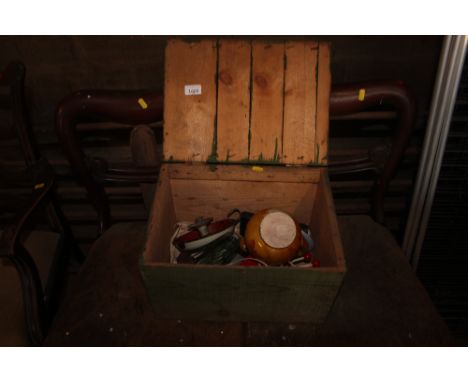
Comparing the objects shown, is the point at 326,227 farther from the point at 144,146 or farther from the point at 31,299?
the point at 31,299

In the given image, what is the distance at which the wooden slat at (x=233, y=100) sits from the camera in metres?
1.28

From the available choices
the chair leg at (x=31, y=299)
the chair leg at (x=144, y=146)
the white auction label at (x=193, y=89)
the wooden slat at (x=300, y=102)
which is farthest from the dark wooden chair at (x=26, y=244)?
the wooden slat at (x=300, y=102)

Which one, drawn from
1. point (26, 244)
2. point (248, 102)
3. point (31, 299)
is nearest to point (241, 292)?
point (248, 102)

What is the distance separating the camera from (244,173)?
1326 millimetres

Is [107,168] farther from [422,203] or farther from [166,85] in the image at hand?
[422,203]

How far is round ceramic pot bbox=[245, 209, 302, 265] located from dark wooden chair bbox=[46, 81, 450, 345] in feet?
0.77

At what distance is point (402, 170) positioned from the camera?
2.05 meters

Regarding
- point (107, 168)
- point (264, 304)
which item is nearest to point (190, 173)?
point (107, 168)

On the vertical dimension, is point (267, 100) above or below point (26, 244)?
above

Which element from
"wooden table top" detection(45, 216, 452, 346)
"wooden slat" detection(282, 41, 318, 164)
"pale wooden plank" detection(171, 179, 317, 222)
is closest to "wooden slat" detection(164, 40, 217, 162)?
"pale wooden plank" detection(171, 179, 317, 222)

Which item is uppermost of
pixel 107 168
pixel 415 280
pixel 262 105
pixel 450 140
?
pixel 262 105

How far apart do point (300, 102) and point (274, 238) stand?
1.57 feet

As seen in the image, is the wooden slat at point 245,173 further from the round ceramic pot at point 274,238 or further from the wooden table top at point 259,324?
the wooden table top at point 259,324

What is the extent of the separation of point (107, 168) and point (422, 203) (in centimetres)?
153
